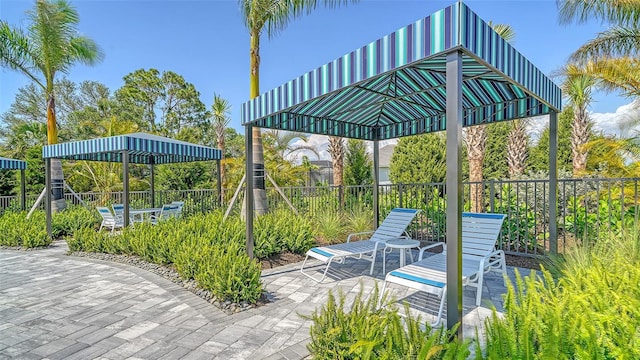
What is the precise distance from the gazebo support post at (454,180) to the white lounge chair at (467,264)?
0.60 m

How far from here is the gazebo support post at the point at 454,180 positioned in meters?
2.44

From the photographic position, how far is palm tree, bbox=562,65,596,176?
11.3m

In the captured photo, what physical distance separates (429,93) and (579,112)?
1212 cm

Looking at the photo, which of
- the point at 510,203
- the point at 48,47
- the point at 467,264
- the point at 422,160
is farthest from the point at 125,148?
the point at 422,160

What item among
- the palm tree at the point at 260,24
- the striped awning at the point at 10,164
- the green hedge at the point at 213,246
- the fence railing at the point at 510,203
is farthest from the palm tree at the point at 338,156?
the striped awning at the point at 10,164

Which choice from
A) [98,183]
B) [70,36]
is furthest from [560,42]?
[98,183]

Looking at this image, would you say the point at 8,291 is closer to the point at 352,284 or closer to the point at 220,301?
the point at 220,301

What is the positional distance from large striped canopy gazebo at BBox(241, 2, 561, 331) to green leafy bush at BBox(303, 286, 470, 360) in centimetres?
55

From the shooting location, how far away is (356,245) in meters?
5.39

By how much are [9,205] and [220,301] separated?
13559mm

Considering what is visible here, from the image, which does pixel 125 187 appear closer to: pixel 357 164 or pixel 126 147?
pixel 126 147

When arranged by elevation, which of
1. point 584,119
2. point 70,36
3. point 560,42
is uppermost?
point 70,36

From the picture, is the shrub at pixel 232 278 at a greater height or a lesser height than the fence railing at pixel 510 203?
lesser

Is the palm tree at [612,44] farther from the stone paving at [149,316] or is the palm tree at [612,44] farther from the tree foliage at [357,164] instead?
the tree foliage at [357,164]
